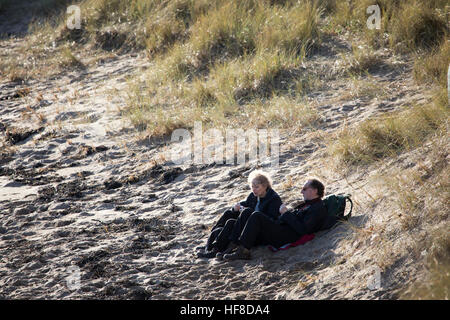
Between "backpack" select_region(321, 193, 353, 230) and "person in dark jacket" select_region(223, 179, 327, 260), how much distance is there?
6cm

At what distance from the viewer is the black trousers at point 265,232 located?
5266mm

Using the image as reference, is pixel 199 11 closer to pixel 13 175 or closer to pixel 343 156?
pixel 13 175

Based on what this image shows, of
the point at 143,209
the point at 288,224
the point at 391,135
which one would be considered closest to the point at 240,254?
the point at 288,224

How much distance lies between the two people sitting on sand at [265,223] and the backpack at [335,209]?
0.19 feet

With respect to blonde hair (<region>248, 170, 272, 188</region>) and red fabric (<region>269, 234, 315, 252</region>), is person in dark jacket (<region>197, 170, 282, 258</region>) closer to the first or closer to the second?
blonde hair (<region>248, 170, 272, 188</region>)

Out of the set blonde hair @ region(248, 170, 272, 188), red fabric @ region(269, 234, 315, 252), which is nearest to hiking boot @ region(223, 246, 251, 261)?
red fabric @ region(269, 234, 315, 252)

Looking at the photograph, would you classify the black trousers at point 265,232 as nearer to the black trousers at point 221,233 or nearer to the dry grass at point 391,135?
the black trousers at point 221,233

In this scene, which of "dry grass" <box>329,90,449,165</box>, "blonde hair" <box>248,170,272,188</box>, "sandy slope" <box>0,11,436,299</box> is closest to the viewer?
"sandy slope" <box>0,11,436,299</box>

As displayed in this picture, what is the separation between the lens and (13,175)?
Answer: 8.25m

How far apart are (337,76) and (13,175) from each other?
478 cm

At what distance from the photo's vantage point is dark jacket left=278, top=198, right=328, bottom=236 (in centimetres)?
522

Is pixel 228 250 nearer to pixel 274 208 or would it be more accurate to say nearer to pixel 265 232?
pixel 265 232

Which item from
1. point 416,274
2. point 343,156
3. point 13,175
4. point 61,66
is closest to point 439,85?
point 343,156

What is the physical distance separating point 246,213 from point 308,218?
56cm
